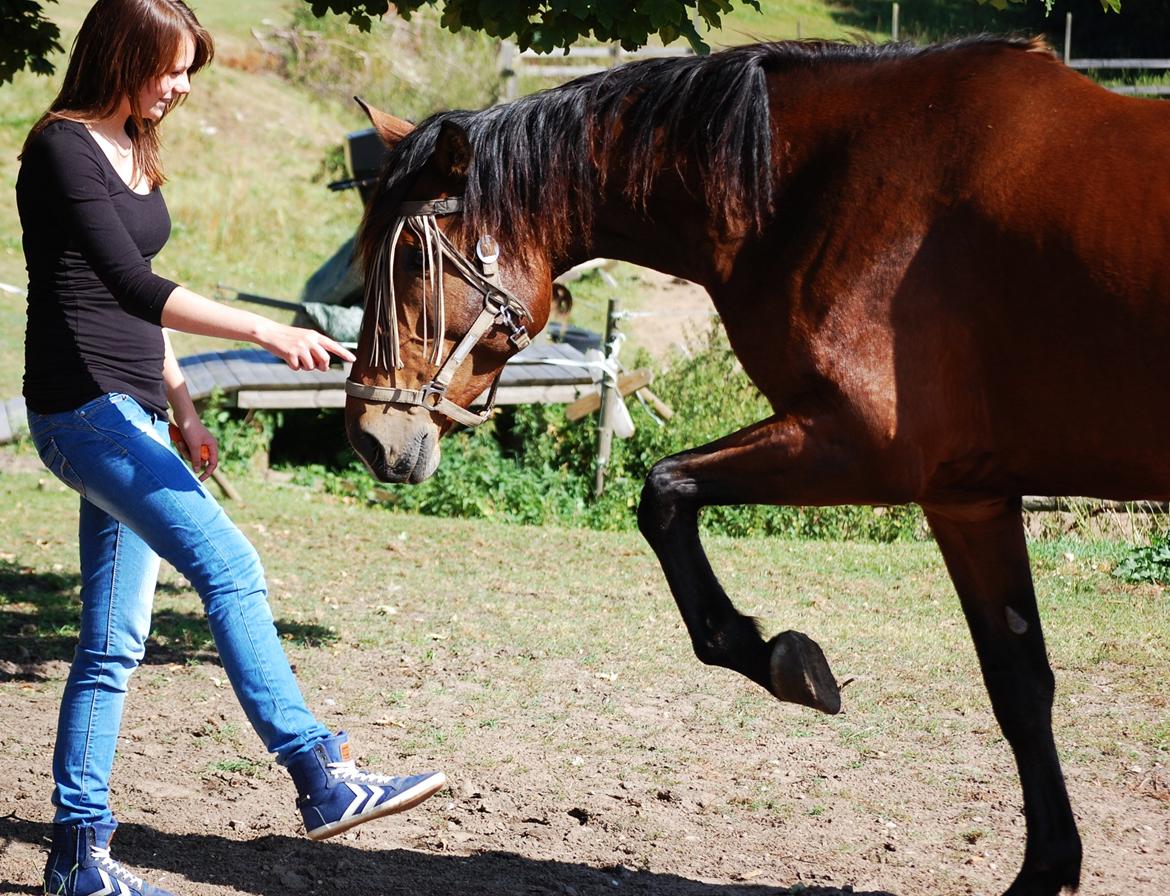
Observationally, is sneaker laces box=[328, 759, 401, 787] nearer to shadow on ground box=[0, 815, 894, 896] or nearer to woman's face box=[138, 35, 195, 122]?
shadow on ground box=[0, 815, 894, 896]

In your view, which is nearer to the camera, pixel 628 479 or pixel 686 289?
pixel 628 479

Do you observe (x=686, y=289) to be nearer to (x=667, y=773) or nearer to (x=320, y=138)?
(x=320, y=138)

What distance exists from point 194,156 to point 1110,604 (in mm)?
15927

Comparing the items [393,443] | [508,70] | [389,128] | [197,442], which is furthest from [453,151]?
[508,70]

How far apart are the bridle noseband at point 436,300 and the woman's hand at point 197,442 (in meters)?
0.47

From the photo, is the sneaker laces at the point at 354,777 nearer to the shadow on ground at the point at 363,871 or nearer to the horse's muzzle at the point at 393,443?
the shadow on ground at the point at 363,871

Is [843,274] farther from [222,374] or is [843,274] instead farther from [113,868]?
[222,374]

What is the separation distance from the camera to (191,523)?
9.04 ft

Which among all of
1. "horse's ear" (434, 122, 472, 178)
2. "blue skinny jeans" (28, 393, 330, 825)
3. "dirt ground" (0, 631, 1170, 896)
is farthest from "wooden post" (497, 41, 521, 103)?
"blue skinny jeans" (28, 393, 330, 825)

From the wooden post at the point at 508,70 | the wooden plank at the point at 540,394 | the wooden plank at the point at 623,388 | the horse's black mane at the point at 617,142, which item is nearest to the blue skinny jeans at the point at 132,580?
the horse's black mane at the point at 617,142

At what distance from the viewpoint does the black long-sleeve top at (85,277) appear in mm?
2664

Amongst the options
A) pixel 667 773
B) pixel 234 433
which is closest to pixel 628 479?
pixel 234 433

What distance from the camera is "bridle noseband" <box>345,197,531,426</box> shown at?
3.01 meters

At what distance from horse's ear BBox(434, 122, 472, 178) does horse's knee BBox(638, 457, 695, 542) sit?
875 mm
